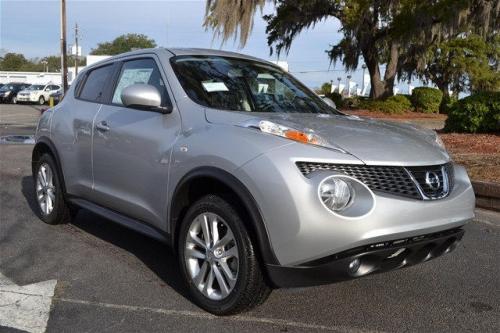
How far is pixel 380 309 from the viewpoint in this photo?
3906 mm

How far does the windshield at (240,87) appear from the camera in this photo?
169 inches

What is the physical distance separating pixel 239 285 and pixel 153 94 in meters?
1.53

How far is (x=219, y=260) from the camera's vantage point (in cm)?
369

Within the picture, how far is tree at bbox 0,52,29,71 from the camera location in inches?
4759

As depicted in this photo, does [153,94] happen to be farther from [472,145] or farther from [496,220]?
[472,145]

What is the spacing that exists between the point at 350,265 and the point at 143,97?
6.21ft

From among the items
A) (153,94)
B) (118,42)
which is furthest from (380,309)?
(118,42)

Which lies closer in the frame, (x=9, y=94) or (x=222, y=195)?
(x=222, y=195)

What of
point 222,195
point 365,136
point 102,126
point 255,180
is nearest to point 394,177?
point 365,136

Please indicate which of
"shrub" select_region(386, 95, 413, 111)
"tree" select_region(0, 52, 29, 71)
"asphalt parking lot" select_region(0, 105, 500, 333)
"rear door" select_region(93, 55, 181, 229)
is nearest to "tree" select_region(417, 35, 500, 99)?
"shrub" select_region(386, 95, 413, 111)

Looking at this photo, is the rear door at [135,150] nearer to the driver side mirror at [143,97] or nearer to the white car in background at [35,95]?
the driver side mirror at [143,97]

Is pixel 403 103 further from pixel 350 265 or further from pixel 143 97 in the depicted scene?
pixel 350 265

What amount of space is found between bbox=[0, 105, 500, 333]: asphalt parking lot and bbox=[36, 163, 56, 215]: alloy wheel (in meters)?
0.27

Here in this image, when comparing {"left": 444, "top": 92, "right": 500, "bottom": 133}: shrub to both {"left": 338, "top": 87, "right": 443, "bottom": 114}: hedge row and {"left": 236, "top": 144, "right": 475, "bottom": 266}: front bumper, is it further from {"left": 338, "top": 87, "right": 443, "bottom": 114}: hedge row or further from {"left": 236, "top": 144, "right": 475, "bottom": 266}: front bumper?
{"left": 338, "top": 87, "right": 443, "bottom": 114}: hedge row
